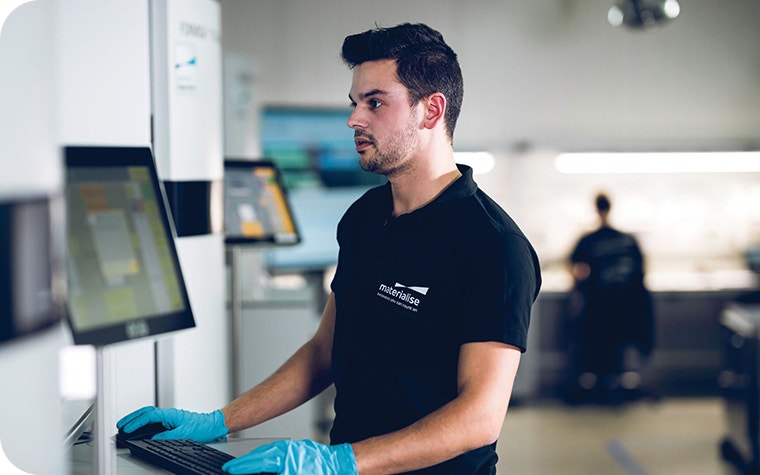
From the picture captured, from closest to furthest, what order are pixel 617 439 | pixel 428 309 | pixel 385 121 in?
pixel 428 309 → pixel 385 121 → pixel 617 439

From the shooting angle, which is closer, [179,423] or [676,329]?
[179,423]

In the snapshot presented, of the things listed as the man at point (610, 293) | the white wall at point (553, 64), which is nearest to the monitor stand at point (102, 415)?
the man at point (610, 293)

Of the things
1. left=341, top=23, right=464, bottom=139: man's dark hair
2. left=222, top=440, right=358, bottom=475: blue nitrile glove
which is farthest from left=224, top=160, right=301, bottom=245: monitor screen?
left=222, top=440, right=358, bottom=475: blue nitrile glove

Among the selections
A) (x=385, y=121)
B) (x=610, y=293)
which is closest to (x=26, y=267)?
Answer: (x=385, y=121)

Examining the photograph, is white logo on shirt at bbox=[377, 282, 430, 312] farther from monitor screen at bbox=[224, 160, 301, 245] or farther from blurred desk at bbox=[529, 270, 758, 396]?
blurred desk at bbox=[529, 270, 758, 396]

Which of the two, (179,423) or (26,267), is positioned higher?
(26,267)

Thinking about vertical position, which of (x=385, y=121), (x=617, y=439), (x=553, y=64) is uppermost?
(x=553, y=64)

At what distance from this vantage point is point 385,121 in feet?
6.37

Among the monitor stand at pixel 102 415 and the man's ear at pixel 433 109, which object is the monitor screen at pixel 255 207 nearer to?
the man's ear at pixel 433 109

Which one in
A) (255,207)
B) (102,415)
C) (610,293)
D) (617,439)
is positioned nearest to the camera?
(102,415)

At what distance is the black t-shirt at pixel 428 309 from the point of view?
173 centimetres

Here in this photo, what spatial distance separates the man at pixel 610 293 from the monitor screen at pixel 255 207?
10.1ft

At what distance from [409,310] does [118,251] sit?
0.66 metres

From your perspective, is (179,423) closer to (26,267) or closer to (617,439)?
(26,267)
